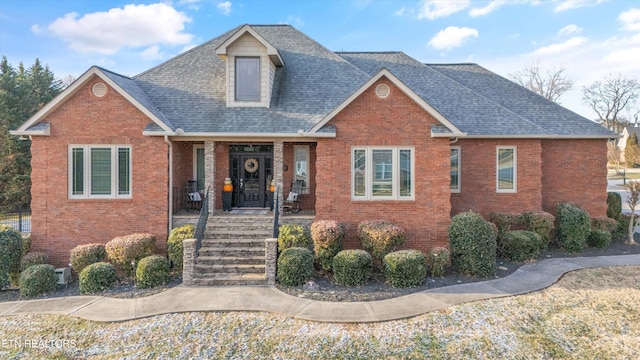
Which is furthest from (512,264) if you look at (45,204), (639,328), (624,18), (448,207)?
(45,204)

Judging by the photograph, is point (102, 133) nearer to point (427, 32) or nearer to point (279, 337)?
point (279, 337)

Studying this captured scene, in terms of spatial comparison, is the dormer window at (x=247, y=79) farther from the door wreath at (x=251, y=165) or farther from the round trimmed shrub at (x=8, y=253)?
the round trimmed shrub at (x=8, y=253)

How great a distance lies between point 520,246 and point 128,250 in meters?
12.1

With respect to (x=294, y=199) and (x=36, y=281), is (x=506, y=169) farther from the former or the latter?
(x=36, y=281)

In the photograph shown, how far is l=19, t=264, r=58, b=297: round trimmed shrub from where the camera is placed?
8.50m

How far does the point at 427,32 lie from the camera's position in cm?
1773

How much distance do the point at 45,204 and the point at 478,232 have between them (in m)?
13.4

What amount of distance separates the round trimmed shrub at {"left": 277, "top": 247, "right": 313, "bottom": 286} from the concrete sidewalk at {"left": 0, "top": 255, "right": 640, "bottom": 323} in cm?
46

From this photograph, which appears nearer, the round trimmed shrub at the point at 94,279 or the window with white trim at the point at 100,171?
the round trimmed shrub at the point at 94,279

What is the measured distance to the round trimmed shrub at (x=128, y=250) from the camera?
9492 mm

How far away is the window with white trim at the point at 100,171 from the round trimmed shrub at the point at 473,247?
34.4 feet

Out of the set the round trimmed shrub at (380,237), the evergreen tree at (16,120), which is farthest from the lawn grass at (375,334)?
the evergreen tree at (16,120)

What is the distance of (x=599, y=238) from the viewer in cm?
1196

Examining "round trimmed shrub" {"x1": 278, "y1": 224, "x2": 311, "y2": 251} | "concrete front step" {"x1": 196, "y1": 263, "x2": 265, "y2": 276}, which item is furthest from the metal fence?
"round trimmed shrub" {"x1": 278, "y1": 224, "x2": 311, "y2": 251}
